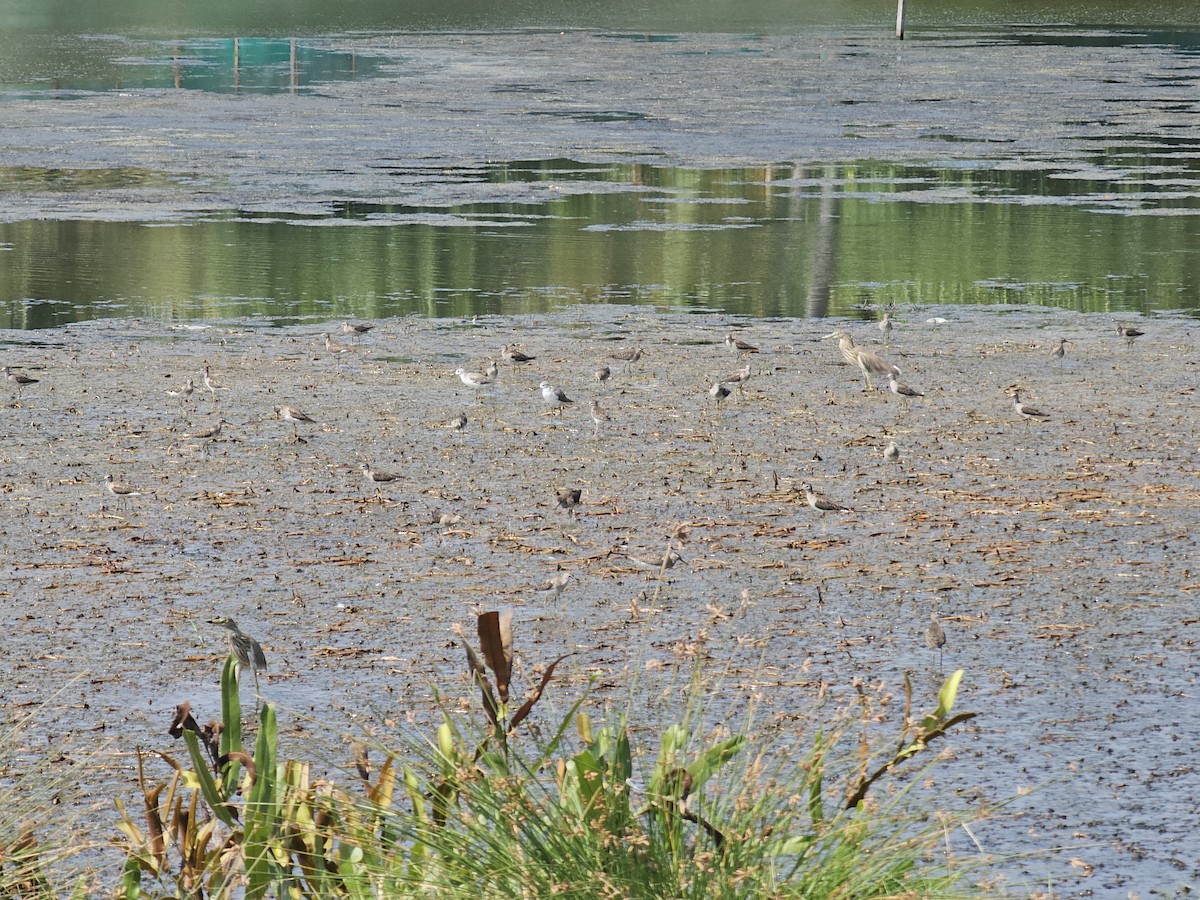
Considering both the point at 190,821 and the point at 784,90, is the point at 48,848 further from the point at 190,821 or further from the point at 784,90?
the point at 784,90

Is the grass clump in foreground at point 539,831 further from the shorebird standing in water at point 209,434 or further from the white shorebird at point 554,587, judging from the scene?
the shorebird standing in water at point 209,434

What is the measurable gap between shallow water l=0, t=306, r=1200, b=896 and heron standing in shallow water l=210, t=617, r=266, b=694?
4.5 inches

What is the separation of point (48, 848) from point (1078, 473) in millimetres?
7036

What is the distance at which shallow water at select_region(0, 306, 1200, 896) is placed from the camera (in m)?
6.37

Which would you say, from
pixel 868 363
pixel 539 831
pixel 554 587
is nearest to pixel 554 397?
pixel 868 363

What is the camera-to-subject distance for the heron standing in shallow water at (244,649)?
664cm

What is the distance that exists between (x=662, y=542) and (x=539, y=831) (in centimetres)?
483

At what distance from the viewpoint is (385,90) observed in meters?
37.8

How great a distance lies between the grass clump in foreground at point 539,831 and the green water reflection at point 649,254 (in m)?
10.9

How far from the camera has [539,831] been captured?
386 cm

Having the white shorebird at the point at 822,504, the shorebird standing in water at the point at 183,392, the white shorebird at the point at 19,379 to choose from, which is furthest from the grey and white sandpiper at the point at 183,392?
the white shorebird at the point at 822,504

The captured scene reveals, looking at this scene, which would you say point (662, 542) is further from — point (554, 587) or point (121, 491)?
point (121, 491)

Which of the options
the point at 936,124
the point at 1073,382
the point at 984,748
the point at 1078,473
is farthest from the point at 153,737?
the point at 936,124

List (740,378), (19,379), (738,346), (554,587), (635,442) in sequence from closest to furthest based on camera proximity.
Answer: (554,587) → (635,442) → (19,379) → (740,378) → (738,346)
